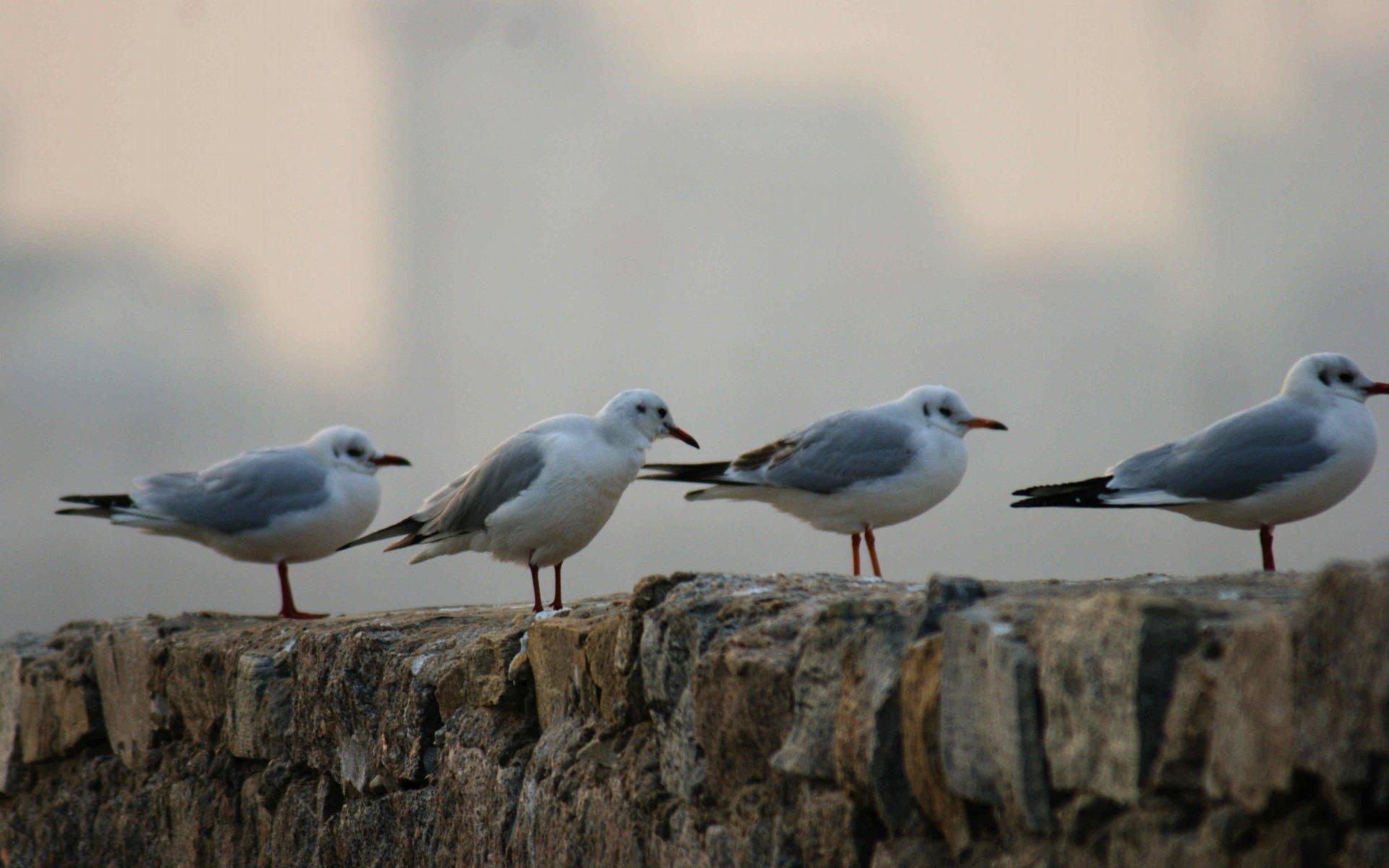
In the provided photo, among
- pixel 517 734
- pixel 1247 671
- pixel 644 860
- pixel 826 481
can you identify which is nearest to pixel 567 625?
pixel 517 734

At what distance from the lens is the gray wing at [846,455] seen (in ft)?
21.1

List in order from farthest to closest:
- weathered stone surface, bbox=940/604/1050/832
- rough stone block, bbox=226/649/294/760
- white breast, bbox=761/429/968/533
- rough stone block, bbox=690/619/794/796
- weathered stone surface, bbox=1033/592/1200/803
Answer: white breast, bbox=761/429/968/533 → rough stone block, bbox=226/649/294/760 → rough stone block, bbox=690/619/794/796 → weathered stone surface, bbox=940/604/1050/832 → weathered stone surface, bbox=1033/592/1200/803

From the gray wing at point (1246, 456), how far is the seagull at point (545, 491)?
6.85ft

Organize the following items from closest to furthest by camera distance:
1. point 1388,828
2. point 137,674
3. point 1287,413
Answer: point 1388,828 < point 1287,413 < point 137,674

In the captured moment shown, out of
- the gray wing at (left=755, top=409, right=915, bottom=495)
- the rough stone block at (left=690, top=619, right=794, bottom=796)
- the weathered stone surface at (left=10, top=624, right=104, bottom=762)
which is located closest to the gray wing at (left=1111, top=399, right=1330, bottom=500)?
the gray wing at (left=755, top=409, right=915, bottom=495)

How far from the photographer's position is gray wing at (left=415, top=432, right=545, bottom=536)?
542 centimetres

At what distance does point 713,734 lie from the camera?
2834mm

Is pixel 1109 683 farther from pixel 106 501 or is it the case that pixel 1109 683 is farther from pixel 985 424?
pixel 106 501

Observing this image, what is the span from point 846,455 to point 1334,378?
2107 mm

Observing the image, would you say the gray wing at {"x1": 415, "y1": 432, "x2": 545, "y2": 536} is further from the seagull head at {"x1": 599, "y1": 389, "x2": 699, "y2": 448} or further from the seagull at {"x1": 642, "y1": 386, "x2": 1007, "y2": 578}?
the seagull at {"x1": 642, "y1": 386, "x2": 1007, "y2": 578}

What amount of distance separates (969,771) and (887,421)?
4.39 metres

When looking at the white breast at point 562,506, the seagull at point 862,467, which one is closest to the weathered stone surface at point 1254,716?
the white breast at point 562,506

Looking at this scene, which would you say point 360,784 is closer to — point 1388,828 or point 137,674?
point 137,674

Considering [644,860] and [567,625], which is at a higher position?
[567,625]
